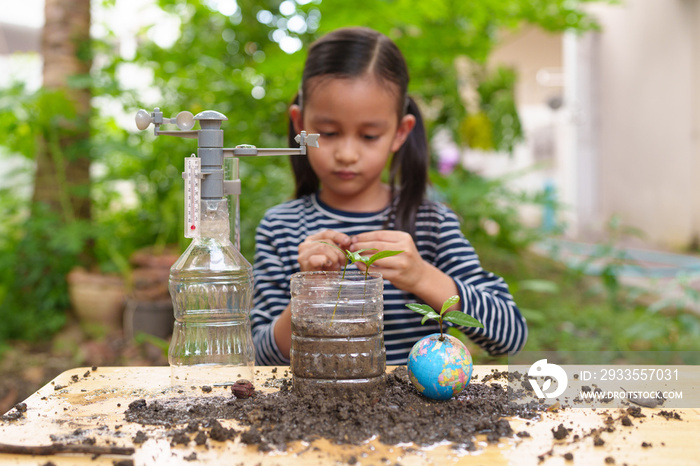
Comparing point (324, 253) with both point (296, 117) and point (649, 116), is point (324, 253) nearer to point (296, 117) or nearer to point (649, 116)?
point (296, 117)

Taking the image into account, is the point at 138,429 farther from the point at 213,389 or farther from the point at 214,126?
the point at 214,126

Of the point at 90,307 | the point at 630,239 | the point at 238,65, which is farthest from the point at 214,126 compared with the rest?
the point at 630,239

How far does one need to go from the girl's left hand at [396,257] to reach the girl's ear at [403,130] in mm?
501

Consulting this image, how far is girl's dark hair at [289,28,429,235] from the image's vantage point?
1588 mm

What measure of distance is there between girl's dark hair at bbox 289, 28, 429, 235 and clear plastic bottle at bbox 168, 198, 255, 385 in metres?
0.65

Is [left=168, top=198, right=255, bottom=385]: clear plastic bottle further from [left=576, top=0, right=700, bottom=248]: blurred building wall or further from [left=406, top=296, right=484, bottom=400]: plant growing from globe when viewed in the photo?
[left=576, top=0, right=700, bottom=248]: blurred building wall

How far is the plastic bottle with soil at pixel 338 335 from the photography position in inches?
38.4

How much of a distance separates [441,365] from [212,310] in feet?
1.40

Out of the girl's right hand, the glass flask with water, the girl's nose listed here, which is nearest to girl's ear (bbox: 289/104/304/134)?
the girl's nose

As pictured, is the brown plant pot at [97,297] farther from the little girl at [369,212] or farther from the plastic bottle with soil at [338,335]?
the plastic bottle with soil at [338,335]

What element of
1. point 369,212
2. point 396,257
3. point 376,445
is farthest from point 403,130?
point 376,445

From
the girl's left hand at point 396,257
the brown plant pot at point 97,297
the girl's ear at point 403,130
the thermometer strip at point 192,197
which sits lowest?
the brown plant pot at point 97,297

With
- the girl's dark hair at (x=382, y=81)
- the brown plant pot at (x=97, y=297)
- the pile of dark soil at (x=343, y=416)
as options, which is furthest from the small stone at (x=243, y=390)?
the brown plant pot at (x=97, y=297)

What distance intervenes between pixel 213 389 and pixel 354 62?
2.85ft
